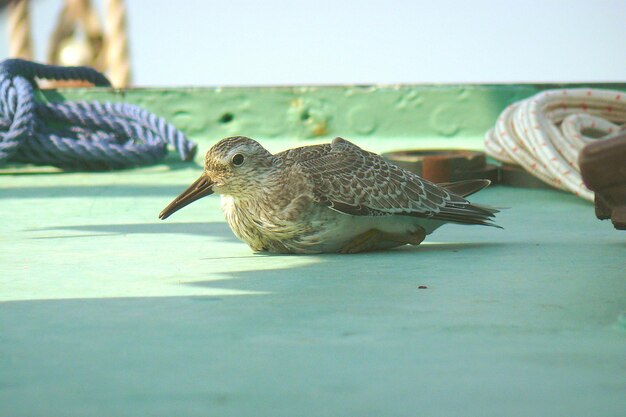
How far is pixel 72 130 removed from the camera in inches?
251

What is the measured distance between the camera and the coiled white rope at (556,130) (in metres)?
5.08

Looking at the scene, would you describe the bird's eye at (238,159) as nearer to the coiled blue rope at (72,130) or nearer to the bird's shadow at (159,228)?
the bird's shadow at (159,228)

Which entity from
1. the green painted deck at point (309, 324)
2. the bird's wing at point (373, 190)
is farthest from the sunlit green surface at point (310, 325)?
the bird's wing at point (373, 190)

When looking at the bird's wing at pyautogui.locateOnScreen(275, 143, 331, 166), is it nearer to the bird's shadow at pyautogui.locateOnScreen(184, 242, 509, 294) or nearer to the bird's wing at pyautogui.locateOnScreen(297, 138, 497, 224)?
the bird's wing at pyautogui.locateOnScreen(297, 138, 497, 224)

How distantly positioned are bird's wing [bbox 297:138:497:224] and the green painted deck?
0.16 meters

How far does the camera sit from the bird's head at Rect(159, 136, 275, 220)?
3666 mm

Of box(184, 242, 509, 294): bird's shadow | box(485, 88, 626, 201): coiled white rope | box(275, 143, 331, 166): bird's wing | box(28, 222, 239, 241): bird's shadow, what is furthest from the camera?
box(485, 88, 626, 201): coiled white rope

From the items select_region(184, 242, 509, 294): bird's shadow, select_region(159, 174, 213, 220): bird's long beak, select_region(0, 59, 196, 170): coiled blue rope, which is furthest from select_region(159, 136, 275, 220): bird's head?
select_region(0, 59, 196, 170): coiled blue rope

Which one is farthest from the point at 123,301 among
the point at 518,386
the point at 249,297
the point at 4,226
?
the point at 4,226

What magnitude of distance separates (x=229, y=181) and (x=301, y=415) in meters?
1.62

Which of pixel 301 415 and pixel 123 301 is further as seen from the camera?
pixel 123 301

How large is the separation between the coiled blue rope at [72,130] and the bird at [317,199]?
8.09 ft

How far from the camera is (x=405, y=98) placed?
21.6 feet

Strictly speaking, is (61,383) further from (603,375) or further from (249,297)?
(603,375)
